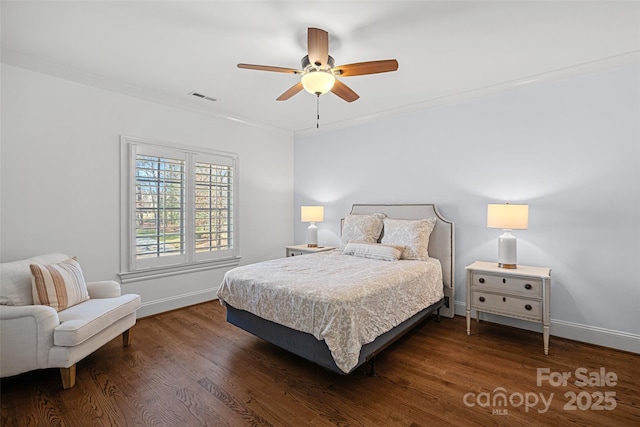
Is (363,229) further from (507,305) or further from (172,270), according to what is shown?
(172,270)

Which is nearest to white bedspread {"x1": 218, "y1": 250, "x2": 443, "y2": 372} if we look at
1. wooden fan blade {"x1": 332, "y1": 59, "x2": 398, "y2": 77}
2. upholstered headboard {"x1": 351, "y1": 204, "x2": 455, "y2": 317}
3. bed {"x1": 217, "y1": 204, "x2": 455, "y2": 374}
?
bed {"x1": 217, "y1": 204, "x2": 455, "y2": 374}

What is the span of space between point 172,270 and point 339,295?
2.78 metres

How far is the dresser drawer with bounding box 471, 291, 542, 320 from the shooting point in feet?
9.32

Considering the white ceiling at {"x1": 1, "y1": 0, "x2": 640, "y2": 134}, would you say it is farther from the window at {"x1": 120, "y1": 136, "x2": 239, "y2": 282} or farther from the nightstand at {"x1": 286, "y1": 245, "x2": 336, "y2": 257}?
the nightstand at {"x1": 286, "y1": 245, "x2": 336, "y2": 257}

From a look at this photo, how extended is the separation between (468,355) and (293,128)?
4294 millimetres

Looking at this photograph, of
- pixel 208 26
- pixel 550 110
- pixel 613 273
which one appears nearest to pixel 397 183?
pixel 550 110

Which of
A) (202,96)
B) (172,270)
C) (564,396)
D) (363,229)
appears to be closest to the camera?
(564,396)

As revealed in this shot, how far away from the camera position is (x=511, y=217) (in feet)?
9.82

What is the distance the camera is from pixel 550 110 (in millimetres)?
3172

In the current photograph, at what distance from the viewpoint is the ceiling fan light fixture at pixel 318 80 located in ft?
7.88

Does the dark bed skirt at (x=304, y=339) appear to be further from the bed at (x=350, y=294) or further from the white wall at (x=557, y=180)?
the white wall at (x=557, y=180)

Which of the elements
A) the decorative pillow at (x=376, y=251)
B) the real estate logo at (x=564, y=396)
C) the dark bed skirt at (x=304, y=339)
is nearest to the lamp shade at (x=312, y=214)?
the decorative pillow at (x=376, y=251)

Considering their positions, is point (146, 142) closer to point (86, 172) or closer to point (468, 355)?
point (86, 172)

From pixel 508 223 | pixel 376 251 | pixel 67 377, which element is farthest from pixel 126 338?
pixel 508 223
